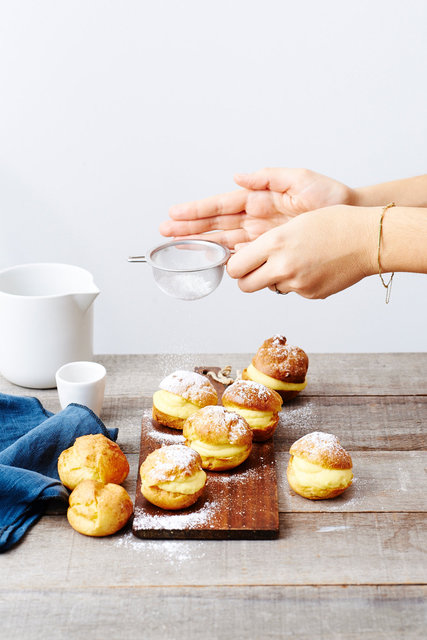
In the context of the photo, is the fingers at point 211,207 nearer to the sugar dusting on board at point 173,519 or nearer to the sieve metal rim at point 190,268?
the sieve metal rim at point 190,268

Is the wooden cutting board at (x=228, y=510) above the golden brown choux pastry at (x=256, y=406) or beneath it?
beneath

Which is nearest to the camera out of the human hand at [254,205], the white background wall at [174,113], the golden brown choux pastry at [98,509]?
the golden brown choux pastry at [98,509]

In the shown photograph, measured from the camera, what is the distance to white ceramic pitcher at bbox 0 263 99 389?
172cm

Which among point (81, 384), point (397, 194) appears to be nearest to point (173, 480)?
point (81, 384)

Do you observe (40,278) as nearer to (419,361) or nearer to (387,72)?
(419,361)

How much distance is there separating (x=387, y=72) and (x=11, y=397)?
2.14m

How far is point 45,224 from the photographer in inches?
127

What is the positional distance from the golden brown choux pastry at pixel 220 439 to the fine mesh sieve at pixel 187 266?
0.30 metres

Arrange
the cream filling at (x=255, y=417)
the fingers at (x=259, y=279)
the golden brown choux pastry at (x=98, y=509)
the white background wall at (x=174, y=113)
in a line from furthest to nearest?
the white background wall at (x=174, y=113), the fingers at (x=259, y=279), the cream filling at (x=255, y=417), the golden brown choux pastry at (x=98, y=509)

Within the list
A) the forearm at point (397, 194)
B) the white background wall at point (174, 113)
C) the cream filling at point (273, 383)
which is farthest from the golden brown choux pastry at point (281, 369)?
the white background wall at point (174, 113)

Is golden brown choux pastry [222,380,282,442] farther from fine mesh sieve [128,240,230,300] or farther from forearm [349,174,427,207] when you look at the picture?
forearm [349,174,427,207]

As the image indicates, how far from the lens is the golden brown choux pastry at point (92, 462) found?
132cm

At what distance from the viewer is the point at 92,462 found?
1329 millimetres

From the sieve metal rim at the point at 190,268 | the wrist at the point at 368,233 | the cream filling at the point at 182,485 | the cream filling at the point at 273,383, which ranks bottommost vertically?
the cream filling at the point at 273,383
